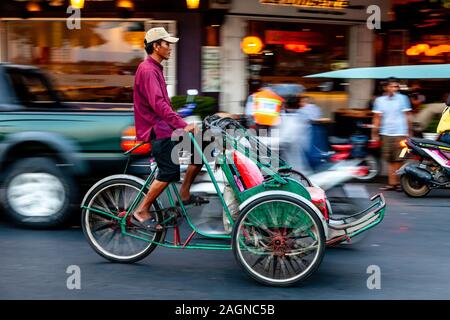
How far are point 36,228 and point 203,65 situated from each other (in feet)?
23.8

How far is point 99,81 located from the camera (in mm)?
14203

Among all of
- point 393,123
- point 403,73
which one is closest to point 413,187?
point 393,123

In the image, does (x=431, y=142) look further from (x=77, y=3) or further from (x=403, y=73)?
(x=77, y=3)

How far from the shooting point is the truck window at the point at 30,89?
8109 mm

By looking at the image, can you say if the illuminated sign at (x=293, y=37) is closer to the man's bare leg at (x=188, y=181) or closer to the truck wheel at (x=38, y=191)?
the truck wheel at (x=38, y=191)

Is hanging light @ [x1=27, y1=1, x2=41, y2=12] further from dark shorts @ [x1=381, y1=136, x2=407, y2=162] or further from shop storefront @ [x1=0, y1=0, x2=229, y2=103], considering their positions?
dark shorts @ [x1=381, y1=136, x2=407, y2=162]

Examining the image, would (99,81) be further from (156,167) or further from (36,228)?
(156,167)

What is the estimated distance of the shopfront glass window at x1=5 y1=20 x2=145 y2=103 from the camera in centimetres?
1415

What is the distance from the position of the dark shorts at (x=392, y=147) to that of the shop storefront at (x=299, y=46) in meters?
4.03

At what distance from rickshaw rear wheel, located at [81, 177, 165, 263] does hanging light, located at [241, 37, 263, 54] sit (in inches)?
349

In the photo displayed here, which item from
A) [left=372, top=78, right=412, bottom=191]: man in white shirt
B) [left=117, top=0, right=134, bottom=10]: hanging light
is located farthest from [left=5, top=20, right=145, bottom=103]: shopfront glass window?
[left=372, top=78, right=412, bottom=191]: man in white shirt

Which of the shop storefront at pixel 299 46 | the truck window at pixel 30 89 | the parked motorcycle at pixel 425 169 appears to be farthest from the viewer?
the shop storefront at pixel 299 46

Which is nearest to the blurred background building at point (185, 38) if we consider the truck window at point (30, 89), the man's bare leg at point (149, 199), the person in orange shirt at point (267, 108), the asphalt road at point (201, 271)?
the truck window at point (30, 89)

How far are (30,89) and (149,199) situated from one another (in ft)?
11.7
